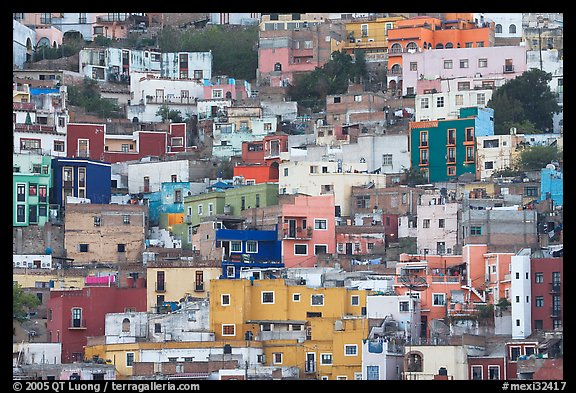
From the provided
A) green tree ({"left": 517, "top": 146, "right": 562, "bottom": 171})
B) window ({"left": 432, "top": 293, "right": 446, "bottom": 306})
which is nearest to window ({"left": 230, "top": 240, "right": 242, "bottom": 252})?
window ({"left": 432, "top": 293, "right": 446, "bottom": 306})

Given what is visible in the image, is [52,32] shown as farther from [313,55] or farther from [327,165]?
[327,165]

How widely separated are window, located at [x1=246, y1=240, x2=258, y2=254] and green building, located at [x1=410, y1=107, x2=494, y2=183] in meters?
8.53

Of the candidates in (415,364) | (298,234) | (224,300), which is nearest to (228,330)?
(224,300)

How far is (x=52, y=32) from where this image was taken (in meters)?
81.2

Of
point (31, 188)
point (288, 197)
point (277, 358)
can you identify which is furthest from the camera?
point (31, 188)

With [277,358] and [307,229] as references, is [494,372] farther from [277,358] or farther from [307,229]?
[307,229]

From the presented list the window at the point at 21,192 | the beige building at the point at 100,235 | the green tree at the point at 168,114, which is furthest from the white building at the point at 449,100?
the window at the point at 21,192

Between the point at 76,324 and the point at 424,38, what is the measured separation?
25.3 meters

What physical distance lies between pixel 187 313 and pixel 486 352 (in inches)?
304

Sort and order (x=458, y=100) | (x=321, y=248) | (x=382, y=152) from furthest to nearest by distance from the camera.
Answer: (x=458, y=100) → (x=382, y=152) → (x=321, y=248)

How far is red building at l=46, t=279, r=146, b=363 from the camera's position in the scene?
53.1 meters

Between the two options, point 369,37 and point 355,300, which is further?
point 369,37

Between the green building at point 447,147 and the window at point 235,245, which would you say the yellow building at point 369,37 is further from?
the window at point 235,245

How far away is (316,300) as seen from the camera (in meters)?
52.4
